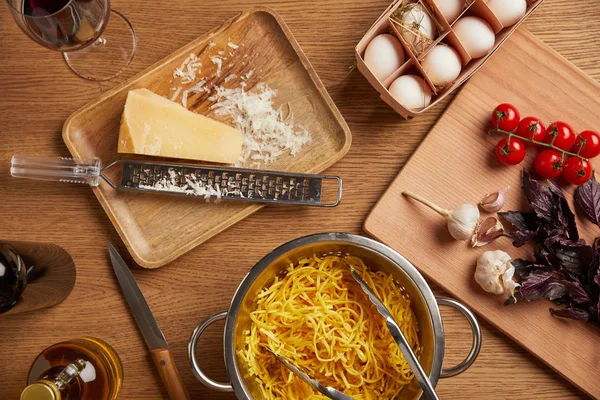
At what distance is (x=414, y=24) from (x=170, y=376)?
1003 millimetres

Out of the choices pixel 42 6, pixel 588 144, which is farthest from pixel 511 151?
pixel 42 6

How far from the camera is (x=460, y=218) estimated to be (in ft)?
4.59

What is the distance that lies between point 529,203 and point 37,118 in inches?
49.2

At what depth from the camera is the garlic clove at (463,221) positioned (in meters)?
1.40

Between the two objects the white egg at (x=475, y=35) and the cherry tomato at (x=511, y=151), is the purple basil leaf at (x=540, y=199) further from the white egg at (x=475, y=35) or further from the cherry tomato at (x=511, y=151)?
the white egg at (x=475, y=35)

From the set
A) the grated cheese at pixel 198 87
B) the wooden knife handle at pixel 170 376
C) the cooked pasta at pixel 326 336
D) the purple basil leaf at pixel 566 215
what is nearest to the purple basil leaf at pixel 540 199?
the purple basil leaf at pixel 566 215

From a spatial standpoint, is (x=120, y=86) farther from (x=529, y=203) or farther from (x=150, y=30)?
(x=529, y=203)

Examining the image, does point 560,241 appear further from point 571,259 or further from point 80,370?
point 80,370

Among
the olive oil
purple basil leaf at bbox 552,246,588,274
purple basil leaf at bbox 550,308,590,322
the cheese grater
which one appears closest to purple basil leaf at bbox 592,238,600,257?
purple basil leaf at bbox 552,246,588,274

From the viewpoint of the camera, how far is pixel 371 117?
58.5 inches

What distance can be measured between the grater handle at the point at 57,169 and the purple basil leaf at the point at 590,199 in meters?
1.17

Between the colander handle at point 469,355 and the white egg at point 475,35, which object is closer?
the colander handle at point 469,355

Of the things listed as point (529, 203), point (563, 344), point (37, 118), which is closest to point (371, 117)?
point (529, 203)

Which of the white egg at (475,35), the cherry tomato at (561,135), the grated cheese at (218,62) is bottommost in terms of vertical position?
the cherry tomato at (561,135)
